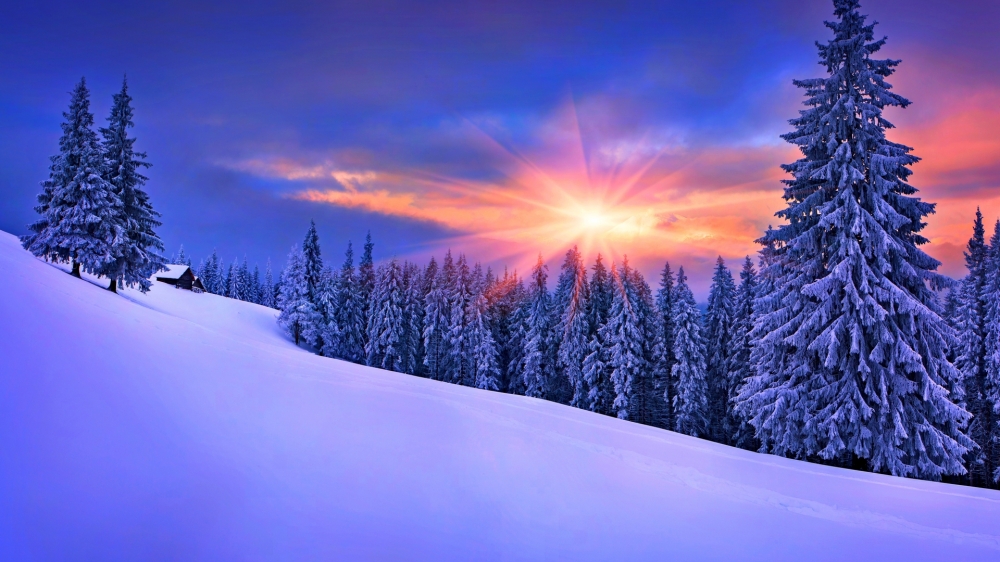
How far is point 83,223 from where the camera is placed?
83.6ft

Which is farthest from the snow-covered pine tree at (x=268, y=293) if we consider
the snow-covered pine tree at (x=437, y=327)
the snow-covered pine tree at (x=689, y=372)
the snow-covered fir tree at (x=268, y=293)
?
the snow-covered pine tree at (x=689, y=372)

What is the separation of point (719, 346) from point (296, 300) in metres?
39.9

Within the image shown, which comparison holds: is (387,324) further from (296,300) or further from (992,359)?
(992,359)

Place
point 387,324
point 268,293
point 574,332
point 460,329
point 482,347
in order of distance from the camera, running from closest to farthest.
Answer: point 574,332 < point 482,347 < point 460,329 < point 387,324 < point 268,293

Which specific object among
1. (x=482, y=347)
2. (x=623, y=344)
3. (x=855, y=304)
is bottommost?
(x=482, y=347)

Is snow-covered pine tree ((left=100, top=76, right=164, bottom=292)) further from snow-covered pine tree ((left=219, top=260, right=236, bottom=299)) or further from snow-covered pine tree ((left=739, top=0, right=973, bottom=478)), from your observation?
snow-covered pine tree ((left=219, top=260, right=236, bottom=299))

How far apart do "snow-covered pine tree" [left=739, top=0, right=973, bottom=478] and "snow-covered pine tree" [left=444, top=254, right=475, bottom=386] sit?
33.5 metres

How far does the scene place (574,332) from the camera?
37312 mm

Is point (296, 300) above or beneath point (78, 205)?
beneath

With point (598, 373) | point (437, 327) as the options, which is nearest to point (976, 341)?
point (598, 373)

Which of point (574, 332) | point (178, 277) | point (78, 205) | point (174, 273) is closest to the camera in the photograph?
point (78, 205)

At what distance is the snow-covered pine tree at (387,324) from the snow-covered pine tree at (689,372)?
2768 centimetres

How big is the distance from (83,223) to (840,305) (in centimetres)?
3624

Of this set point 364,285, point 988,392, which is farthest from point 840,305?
point 364,285
